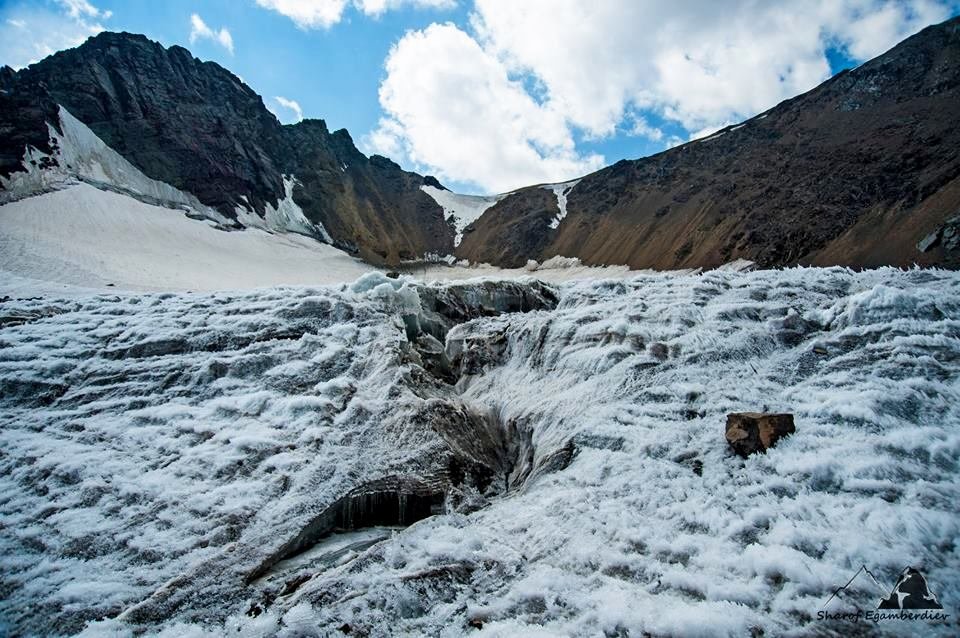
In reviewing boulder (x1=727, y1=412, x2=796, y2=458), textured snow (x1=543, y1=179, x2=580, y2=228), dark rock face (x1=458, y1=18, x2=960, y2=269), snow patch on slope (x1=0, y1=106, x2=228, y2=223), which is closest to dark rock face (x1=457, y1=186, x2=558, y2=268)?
dark rock face (x1=458, y1=18, x2=960, y2=269)

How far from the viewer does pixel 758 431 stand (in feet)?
26.2

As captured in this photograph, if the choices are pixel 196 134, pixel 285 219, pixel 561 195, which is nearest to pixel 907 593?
pixel 285 219

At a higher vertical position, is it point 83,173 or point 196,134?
point 196,134

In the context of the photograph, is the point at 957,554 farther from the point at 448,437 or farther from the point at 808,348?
the point at 448,437

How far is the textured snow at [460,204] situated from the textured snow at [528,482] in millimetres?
84923

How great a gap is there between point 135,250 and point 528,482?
136 ft

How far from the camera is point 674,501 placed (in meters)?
7.23

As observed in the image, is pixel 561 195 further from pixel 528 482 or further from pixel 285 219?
pixel 528 482

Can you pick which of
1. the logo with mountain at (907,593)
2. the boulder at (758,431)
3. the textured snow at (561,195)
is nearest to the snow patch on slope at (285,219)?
the textured snow at (561,195)

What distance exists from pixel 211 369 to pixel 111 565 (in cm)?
612

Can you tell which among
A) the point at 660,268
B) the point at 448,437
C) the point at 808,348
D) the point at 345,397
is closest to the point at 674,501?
the point at 448,437

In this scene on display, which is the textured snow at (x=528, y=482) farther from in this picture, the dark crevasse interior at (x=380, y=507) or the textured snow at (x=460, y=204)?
the textured snow at (x=460, y=204)

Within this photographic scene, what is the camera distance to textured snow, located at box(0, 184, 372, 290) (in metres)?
26.5

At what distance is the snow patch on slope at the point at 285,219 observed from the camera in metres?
64.0
